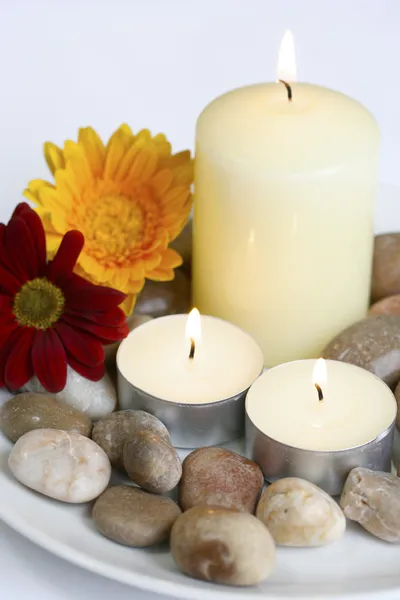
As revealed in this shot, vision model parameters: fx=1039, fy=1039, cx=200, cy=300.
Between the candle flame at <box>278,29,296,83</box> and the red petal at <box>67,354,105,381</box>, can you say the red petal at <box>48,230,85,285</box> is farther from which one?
the candle flame at <box>278,29,296,83</box>

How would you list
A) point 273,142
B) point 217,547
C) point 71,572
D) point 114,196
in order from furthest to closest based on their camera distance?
point 114,196 < point 273,142 < point 71,572 < point 217,547

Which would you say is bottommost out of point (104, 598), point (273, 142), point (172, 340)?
point (104, 598)

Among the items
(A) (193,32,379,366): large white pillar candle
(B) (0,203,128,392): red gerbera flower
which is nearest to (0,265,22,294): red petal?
(B) (0,203,128,392): red gerbera flower

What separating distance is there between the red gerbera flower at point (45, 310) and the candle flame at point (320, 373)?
0.65 feet

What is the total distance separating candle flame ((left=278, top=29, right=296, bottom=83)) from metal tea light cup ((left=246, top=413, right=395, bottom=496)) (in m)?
0.41

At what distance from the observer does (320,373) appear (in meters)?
0.99

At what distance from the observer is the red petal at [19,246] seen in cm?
107

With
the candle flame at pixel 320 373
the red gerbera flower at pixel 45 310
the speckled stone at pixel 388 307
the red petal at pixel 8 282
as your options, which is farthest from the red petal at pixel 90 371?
the speckled stone at pixel 388 307

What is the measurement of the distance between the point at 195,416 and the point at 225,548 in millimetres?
207

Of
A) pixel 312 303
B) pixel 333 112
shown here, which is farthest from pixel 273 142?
pixel 312 303

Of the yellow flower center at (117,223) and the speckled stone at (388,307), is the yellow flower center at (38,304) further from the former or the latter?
the speckled stone at (388,307)

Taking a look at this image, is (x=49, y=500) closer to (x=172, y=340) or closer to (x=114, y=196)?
(x=172, y=340)

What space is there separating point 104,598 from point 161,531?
0.09m

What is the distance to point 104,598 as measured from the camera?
895mm
